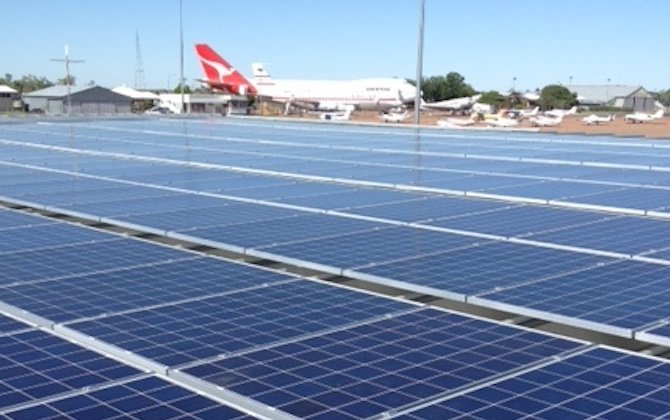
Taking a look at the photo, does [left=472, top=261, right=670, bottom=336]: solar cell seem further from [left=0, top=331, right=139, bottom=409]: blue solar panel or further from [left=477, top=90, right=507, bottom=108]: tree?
[left=477, top=90, right=507, bottom=108]: tree

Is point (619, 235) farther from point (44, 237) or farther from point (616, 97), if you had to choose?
point (616, 97)

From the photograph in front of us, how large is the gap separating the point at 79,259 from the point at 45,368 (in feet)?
14.7

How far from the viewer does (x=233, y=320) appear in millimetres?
8391

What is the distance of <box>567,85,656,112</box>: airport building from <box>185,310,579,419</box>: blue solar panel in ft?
516

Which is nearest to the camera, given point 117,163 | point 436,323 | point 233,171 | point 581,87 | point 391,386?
point 391,386

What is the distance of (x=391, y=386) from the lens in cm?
654

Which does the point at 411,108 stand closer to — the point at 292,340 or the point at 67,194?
the point at 67,194

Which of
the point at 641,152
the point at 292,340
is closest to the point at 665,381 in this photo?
the point at 292,340

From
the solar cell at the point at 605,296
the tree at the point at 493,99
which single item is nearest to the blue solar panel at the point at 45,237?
the solar cell at the point at 605,296

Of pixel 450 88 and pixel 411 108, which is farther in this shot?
pixel 450 88

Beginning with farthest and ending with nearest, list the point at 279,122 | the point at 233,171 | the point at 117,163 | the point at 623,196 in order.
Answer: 1. the point at 279,122
2. the point at 117,163
3. the point at 233,171
4. the point at 623,196

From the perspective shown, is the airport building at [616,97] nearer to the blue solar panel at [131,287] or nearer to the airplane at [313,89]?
the airplane at [313,89]

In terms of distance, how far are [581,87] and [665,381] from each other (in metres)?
190

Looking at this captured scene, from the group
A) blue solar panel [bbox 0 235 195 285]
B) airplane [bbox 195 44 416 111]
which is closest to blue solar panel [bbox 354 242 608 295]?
blue solar panel [bbox 0 235 195 285]
